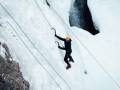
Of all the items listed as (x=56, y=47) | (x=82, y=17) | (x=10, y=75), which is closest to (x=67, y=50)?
(x=56, y=47)

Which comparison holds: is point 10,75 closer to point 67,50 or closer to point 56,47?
point 67,50

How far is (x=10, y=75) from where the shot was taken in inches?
270

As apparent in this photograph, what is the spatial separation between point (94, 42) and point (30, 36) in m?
4.98

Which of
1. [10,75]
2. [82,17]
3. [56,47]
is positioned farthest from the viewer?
[82,17]

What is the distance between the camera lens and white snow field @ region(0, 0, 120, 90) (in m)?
8.33

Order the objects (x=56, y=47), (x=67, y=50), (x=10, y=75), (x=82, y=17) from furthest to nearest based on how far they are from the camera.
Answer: (x=82, y=17)
(x=56, y=47)
(x=67, y=50)
(x=10, y=75)

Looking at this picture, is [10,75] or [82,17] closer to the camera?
[10,75]

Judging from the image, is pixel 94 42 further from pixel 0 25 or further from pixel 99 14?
pixel 0 25

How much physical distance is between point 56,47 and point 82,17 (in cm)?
468

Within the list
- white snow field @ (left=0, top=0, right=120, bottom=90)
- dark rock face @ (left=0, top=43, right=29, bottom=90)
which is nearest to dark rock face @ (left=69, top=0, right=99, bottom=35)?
white snow field @ (left=0, top=0, right=120, bottom=90)

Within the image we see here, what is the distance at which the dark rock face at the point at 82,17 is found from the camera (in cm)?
1352

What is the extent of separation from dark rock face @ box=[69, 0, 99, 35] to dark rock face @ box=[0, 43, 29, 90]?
6557mm

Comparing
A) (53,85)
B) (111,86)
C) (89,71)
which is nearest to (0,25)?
(53,85)

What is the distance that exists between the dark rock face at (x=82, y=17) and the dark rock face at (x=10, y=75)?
6.56 metres
